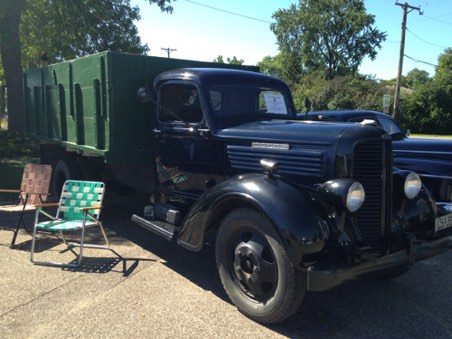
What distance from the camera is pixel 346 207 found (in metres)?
3.10

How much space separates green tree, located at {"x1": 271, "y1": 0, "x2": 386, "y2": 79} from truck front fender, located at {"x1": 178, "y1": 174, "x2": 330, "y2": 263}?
40.8m

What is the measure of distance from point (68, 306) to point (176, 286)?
0.97m

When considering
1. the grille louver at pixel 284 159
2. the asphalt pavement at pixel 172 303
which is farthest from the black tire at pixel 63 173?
the grille louver at pixel 284 159

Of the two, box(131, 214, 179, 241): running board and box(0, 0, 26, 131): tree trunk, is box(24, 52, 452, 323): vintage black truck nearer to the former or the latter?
box(131, 214, 179, 241): running board

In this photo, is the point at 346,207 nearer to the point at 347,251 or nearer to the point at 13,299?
the point at 347,251

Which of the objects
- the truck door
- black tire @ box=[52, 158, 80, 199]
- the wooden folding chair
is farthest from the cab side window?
black tire @ box=[52, 158, 80, 199]

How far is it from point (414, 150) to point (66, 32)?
42.8 feet

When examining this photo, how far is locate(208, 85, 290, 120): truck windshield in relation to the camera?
174 inches

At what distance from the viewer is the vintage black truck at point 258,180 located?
3074mm

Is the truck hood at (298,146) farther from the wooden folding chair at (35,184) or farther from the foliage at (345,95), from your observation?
the foliage at (345,95)

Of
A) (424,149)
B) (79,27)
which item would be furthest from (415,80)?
(424,149)

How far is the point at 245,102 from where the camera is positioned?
463cm

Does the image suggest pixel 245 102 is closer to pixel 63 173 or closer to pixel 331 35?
pixel 63 173

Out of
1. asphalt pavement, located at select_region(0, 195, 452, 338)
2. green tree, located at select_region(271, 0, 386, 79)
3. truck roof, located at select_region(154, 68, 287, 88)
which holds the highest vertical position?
green tree, located at select_region(271, 0, 386, 79)
